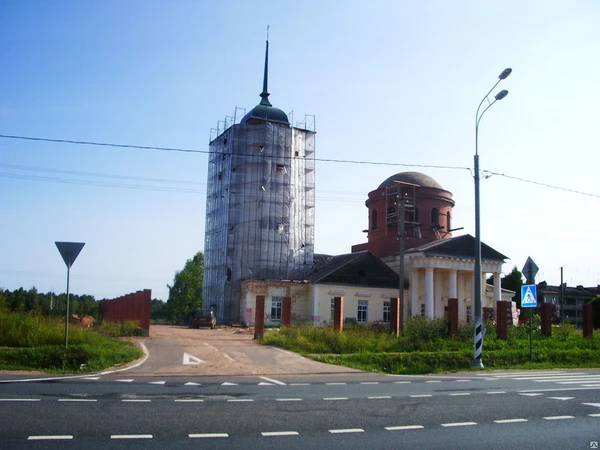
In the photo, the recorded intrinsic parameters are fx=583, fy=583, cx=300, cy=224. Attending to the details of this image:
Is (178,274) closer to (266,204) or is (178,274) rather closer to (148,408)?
(266,204)

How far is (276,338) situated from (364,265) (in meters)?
25.9

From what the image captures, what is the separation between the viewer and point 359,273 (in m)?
49.4

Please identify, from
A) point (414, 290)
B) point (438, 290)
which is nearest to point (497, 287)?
point (438, 290)

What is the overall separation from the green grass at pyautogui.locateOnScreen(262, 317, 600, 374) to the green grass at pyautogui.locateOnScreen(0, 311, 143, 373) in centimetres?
→ 699

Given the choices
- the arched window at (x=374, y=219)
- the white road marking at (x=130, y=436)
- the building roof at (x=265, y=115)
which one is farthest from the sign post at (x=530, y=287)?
the arched window at (x=374, y=219)

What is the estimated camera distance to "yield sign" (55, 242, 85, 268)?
16.8 metres

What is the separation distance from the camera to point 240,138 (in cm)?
5200

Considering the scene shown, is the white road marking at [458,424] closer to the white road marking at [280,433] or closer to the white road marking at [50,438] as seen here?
the white road marking at [280,433]

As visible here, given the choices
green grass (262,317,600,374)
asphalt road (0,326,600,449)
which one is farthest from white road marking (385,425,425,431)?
green grass (262,317,600,374)

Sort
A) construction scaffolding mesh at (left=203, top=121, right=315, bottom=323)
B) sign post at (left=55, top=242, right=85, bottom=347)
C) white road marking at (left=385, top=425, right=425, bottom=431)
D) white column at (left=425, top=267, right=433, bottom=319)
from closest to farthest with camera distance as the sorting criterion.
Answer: white road marking at (left=385, top=425, right=425, bottom=431), sign post at (left=55, top=242, right=85, bottom=347), white column at (left=425, top=267, right=433, bottom=319), construction scaffolding mesh at (left=203, top=121, right=315, bottom=323)

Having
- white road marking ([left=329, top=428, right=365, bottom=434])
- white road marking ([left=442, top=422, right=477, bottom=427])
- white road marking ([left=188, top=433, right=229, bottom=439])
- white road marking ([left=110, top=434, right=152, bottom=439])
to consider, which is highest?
white road marking ([left=110, top=434, right=152, bottom=439])

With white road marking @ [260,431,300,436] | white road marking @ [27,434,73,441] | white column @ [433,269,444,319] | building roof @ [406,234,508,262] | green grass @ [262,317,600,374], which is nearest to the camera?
white road marking @ [27,434,73,441]

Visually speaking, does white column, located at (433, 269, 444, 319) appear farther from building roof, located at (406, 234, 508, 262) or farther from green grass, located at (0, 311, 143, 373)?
green grass, located at (0, 311, 143, 373)

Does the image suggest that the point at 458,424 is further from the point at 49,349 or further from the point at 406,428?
the point at 49,349
